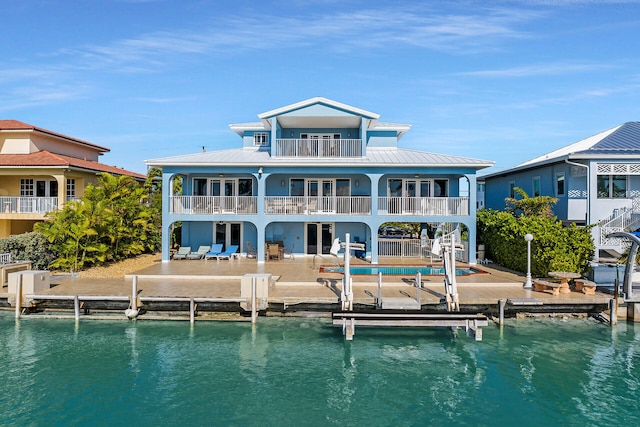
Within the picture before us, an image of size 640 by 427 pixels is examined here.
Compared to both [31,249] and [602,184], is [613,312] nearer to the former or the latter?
[602,184]

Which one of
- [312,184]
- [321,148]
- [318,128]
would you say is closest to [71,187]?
A: [312,184]

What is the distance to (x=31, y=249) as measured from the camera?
2036cm

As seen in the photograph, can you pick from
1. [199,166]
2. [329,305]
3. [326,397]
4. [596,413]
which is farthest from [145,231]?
[596,413]

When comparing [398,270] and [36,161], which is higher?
[36,161]

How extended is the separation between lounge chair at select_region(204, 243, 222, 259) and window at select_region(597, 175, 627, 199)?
2041 centimetres

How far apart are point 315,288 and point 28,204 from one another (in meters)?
18.4

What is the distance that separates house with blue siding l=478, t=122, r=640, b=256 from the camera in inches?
845

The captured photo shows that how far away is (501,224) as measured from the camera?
2236 centimetres

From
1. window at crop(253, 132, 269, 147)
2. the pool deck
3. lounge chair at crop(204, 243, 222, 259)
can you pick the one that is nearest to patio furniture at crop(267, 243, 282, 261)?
the pool deck

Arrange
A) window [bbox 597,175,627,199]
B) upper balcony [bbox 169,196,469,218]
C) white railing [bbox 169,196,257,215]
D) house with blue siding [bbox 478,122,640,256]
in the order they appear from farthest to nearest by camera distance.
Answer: white railing [bbox 169,196,257,215]
upper balcony [bbox 169,196,469,218]
window [bbox 597,175,627,199]
house with blue siding [bbox 478,122,640,256]

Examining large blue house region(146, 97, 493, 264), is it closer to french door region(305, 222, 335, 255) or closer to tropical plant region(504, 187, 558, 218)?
french door region(305, 222, 335, 255)

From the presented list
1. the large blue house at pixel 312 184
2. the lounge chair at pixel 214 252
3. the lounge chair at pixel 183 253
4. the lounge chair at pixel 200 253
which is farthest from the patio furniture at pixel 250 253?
the lounge chair at pixel 183 253

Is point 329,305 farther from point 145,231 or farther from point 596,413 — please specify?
point 145,231

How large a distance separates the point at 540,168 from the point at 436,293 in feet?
48.8
